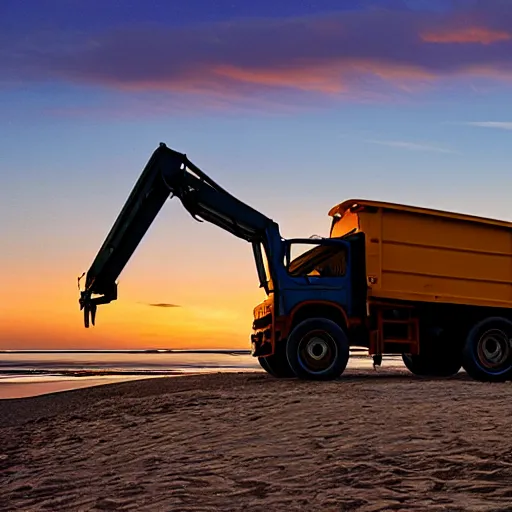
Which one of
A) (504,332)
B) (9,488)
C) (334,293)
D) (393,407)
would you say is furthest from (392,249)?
(9,488)

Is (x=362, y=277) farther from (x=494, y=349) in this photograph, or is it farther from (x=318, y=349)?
(x=494, y=349)

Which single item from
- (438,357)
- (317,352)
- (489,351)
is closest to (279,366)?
(317,352)

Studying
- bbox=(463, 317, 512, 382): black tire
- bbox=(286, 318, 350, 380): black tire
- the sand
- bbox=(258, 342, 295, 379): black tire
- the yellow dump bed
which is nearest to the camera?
the sand

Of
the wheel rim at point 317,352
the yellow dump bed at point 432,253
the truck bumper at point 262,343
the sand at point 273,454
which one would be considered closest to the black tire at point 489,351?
the yellow dump bed at point 432,253

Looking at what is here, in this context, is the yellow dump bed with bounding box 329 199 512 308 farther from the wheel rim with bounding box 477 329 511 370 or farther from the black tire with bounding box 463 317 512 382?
the wheel rim with bounding box 477 329 511 370

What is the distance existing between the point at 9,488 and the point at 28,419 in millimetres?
5920

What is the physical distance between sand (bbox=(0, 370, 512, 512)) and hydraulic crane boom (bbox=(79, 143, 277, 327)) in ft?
19.0

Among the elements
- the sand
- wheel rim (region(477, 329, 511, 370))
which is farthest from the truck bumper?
wheel rim (region(477, 329, 511, 370))

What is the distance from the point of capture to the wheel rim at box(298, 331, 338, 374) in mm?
17906

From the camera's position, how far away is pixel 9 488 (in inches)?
356

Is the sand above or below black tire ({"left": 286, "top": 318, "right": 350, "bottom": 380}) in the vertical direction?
below

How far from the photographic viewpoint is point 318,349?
18.0 metres

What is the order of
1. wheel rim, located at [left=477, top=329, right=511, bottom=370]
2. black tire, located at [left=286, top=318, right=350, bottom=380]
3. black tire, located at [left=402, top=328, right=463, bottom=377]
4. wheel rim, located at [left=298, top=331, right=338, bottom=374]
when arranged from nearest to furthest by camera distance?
1. black tire, located at [left=286, top=318, right=350, bottom=380]
2. wheel rim, located at [left=298, top=331, right=338, bottom=374]
3. wheel rim, located at [left=477, top=329, right=511, bottom=370]
4. black tire, located at [left=402, top=328, right=463, bottom=377]

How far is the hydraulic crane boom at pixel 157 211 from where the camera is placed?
1912 cm
